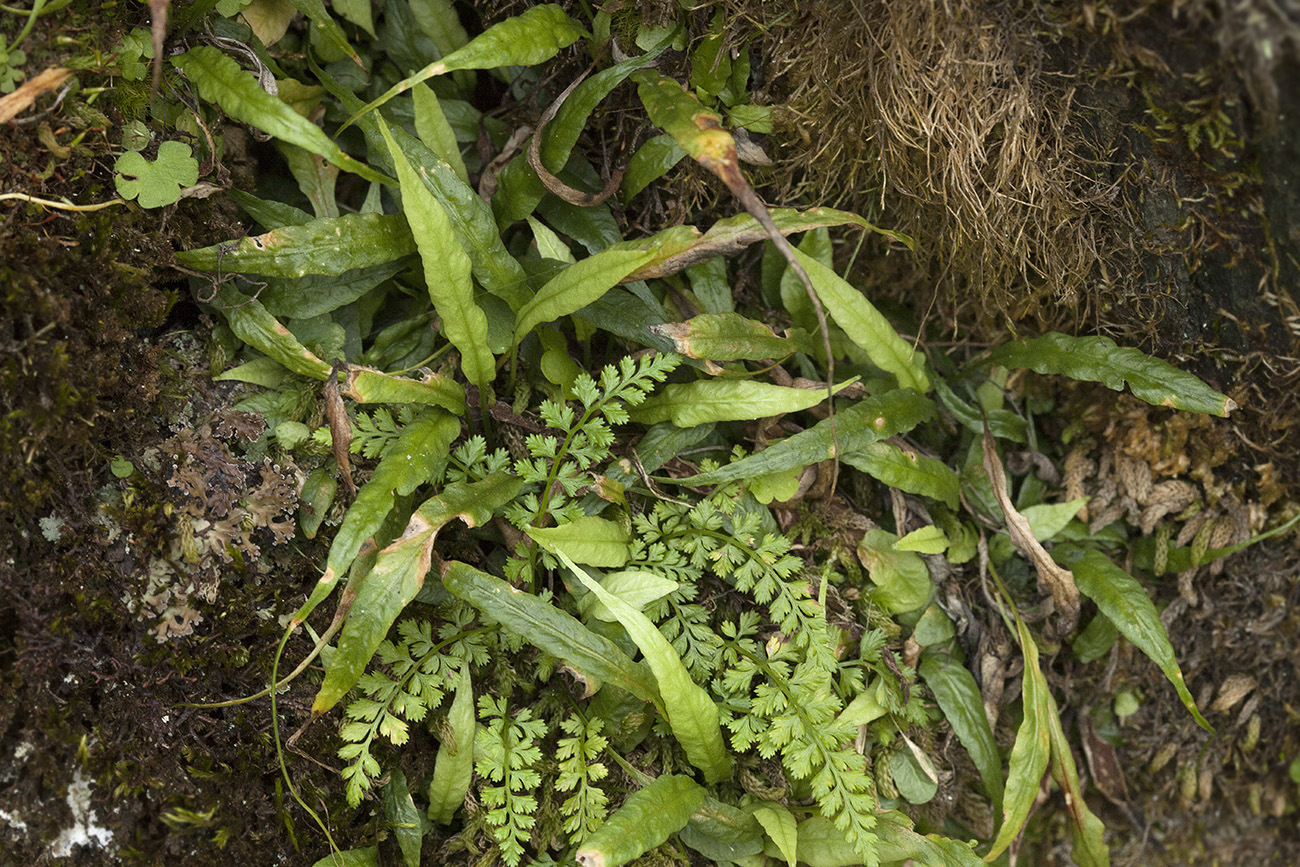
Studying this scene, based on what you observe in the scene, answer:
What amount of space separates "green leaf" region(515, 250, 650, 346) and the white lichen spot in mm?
1422

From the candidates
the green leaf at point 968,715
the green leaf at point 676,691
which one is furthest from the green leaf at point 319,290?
the green leaf at point 968,715

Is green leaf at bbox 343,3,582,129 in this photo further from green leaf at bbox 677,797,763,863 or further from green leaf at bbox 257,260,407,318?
green leaf at bbox 677,797,763,863

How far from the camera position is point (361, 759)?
1.83m

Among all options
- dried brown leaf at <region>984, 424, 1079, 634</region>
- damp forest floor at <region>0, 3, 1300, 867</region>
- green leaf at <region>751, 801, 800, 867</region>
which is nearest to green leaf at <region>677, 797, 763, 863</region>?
green leaf at <region>751, 801, 800, 867</region>

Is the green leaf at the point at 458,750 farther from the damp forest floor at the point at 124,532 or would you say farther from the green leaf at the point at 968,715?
the green leaf at the point at 968,715

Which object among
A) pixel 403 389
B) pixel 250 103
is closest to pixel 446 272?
pixel 403 389

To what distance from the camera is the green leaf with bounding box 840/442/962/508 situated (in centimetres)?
214

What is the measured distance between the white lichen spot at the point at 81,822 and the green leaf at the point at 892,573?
195 centimetres

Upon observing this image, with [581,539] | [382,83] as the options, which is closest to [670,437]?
[581,539]

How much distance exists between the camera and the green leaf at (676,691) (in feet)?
5.88

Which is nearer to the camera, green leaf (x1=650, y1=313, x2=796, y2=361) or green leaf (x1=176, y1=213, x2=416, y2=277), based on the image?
green leaf (x1=176, y1=213, x2=416, y2=277)

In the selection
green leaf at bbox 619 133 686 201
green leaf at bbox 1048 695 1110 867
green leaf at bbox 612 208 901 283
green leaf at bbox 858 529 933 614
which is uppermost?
green leaf at bbox 619 133 686 201

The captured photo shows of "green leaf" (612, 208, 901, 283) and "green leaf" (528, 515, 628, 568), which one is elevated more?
"green leaf" (612, 208, 901, 283)

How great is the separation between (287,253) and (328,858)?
1.45 metres
